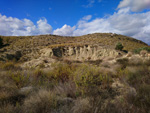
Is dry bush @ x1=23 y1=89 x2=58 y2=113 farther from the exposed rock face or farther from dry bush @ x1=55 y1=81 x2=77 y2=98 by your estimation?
the exposed rock face

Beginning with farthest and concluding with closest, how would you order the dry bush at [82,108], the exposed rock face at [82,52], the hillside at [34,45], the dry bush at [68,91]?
1. the hillside at [34,45]
2. the exposed rock face at [82,52]
3. the dry bush at [68,91]
4. the dry bush at [82,108]

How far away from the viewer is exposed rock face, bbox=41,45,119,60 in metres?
18.2

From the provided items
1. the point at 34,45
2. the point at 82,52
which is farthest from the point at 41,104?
the point at 34,45

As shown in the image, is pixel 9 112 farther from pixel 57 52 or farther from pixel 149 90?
pixel 57 52

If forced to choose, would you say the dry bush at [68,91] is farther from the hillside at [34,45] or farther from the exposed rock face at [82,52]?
the hillside at [34,45]

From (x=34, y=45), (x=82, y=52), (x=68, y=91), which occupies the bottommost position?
(x=68, y=91)

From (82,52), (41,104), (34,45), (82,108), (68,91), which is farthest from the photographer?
(34,45)

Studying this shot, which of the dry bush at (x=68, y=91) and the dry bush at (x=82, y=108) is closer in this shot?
the dry bush at (x=82, y=108)

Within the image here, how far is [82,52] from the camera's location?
781 inches

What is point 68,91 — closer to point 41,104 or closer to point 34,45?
point 41,104

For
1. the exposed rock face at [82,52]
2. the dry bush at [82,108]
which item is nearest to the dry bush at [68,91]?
the dry bush at [82,108]

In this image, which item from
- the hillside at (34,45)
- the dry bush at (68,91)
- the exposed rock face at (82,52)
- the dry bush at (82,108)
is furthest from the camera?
the hillside at (34,45)

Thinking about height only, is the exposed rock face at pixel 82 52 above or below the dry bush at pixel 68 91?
above

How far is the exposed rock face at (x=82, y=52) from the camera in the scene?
18.2 metres
